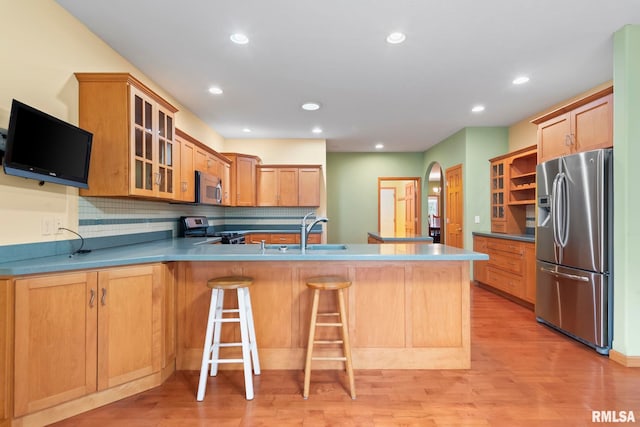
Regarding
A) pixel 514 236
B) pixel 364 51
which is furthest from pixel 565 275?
pixel 364 51

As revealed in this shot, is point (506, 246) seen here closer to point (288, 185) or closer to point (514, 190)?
point (514, 190)

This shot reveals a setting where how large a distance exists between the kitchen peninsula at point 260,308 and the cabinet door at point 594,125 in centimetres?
172

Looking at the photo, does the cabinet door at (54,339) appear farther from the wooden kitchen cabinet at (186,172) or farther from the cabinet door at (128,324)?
the wooden kitchen cabinet at (186,172)

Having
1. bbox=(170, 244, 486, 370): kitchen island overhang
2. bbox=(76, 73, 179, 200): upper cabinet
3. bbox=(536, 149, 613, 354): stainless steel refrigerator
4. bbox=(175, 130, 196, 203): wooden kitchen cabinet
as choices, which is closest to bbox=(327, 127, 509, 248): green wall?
bbox=(175, 130, 196, 203): wooden kitchen cabinet

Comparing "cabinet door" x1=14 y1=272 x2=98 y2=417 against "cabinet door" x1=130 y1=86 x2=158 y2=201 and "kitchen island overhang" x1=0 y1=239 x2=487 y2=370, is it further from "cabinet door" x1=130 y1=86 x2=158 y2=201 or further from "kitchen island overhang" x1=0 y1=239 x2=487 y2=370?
"cabinet door" x1=130 y1=86 x2=158 y2=201

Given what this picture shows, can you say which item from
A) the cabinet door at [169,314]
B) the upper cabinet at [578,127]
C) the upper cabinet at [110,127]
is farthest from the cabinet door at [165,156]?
the upper cabinet at [578,127]

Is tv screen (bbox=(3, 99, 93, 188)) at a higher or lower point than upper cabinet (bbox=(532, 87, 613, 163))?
lower

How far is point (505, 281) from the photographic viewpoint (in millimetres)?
4285

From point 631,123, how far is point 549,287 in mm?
1645

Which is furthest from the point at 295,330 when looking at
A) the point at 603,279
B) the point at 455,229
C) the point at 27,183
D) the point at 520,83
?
the point at 455,229

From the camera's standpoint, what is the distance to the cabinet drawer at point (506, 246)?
3.99 meters

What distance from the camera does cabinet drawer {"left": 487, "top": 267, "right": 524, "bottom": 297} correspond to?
4.02m

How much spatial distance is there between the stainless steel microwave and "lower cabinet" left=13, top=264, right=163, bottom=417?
A: 1843 mm

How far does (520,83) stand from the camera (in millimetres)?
3504
